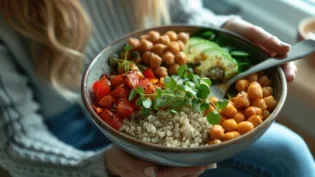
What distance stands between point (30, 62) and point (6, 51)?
5 cm

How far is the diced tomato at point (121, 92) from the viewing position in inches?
21.6

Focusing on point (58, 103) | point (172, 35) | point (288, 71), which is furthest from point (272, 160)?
point (58, 103)

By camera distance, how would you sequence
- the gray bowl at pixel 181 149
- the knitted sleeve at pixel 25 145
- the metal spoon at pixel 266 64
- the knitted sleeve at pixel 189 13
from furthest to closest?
1. the knitted sleeve at pixel 189 13
2. the knitted sleeve at pixel 25 145
3. the metal spoon at pixel 266 64
4. the gray bowl at pixel 181 149

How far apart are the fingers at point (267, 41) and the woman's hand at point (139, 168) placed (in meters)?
0.19

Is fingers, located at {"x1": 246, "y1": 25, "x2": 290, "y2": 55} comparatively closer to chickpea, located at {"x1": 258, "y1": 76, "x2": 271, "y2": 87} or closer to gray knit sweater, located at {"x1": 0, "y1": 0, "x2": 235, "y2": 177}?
chickpea, located at {"x1": 258, "y1": 76, "x2": 271, "y2": 87}

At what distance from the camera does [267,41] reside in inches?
26.1

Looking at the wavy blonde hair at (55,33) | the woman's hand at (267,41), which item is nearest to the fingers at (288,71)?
the woman's hand at (267,41)

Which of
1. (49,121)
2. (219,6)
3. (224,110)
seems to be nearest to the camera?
(224,110)

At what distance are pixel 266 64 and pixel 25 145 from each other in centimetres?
39

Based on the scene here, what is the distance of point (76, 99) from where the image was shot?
0.82m

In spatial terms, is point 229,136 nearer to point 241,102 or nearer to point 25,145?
point 241,102

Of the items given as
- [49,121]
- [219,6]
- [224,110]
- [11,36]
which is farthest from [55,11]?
[219,6]

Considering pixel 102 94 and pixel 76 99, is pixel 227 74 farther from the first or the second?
pixel 76 99

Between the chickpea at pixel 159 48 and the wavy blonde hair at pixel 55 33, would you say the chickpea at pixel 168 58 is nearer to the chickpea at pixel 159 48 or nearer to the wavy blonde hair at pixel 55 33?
the chickpea at pixel 159 48
